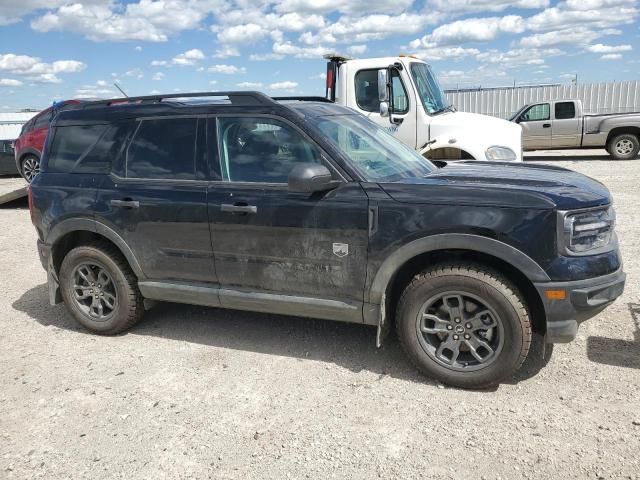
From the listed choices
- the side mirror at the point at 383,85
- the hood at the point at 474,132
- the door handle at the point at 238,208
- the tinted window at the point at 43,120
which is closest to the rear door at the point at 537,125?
A: the hood at the point at 474,132

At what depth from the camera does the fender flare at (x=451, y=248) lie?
335 cm

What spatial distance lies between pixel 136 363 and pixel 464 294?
99.0 inches

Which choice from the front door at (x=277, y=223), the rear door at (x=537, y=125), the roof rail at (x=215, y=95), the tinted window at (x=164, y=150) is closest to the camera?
the front door at (x=277, y=223)

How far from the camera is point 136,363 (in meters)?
4.29

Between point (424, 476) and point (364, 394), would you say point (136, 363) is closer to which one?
point (364, 394)

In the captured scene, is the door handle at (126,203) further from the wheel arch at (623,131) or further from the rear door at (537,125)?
the wheel arch at (623,131)

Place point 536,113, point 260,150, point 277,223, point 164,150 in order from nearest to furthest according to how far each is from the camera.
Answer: point 277,223 → point 260,150 → point 164,150 → point 536,113

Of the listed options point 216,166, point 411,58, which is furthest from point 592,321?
point 411,58

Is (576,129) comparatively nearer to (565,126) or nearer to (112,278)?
(565,126)

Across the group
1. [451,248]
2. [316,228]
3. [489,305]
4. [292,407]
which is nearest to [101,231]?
[316,228]

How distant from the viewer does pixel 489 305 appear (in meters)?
3.50

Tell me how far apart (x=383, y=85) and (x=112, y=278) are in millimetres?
5070

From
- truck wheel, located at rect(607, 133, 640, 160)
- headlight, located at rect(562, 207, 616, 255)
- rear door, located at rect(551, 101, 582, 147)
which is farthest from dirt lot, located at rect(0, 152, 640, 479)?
rear door, located at rect(551, 101, 582, 147)

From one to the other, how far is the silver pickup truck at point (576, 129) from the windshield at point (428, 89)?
906cm
